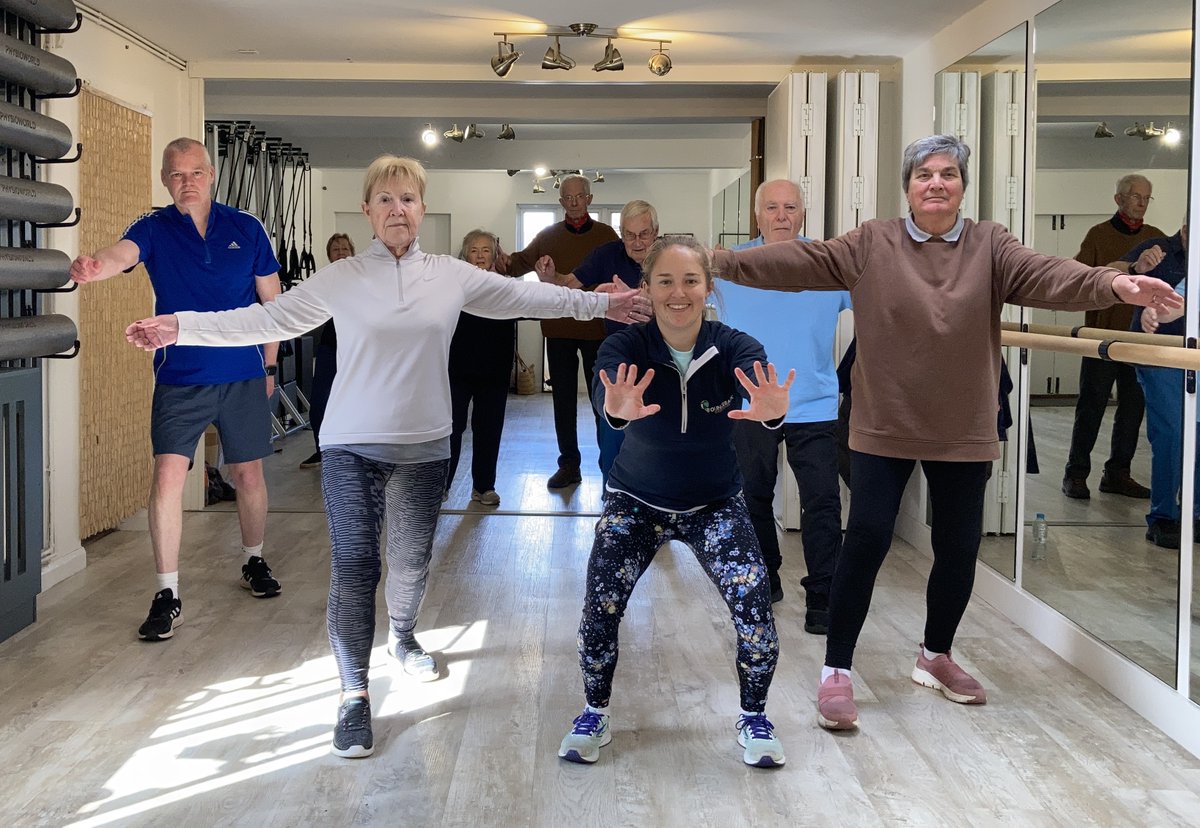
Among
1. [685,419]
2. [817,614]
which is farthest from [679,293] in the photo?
[817,614]

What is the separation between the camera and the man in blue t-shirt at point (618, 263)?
5.04 metres

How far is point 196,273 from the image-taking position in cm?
385

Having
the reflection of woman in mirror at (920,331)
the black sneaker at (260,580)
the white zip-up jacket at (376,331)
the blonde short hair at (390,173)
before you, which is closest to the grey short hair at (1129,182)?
the reflection of woman in mirror at (920,331)

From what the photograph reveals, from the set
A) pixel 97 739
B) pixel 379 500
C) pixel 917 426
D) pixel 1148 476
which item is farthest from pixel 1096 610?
pixel 97 739

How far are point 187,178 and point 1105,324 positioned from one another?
278cm

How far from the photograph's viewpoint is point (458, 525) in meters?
5.73

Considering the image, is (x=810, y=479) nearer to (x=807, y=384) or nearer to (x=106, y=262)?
(x=807, y=384)

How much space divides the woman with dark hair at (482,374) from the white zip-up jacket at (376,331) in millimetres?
3035

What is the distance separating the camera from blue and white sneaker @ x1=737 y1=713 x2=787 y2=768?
2779 millimetres

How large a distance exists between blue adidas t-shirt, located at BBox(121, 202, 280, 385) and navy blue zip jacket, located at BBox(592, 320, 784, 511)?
5.54 feet

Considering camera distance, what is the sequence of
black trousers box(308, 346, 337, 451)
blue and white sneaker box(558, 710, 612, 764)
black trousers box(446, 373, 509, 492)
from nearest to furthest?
blue and white sneaker box(558, 710, 612, 764) < black trousers box(446, 373, 509, 492) < black trousers box(308, 346, 337, 451)

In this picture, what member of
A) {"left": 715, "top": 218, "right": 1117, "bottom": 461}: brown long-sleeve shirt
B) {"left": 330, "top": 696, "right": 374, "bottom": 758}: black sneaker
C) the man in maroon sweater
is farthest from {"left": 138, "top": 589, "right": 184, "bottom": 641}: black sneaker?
the man in maroon sweater

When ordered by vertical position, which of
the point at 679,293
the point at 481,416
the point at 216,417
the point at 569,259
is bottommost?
the point at 481,416

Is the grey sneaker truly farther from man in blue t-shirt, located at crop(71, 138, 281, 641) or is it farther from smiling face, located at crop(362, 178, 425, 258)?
smiling face, located at crop(362, 178, 425, 258)
